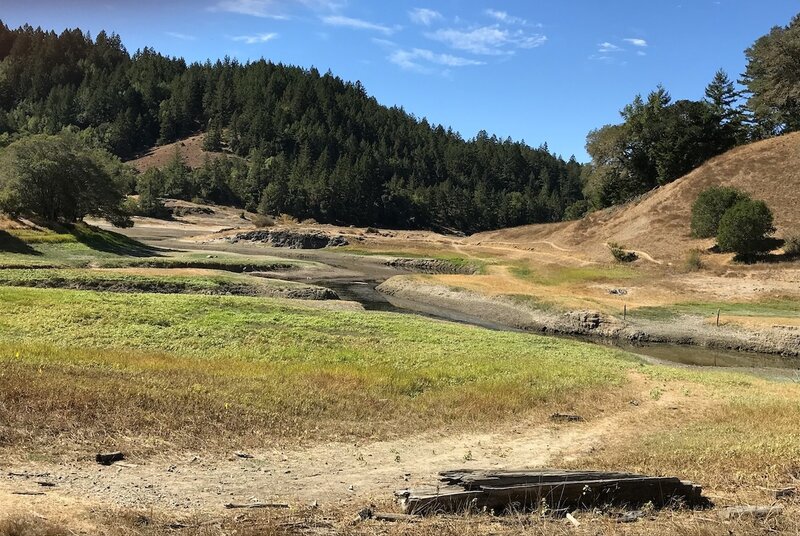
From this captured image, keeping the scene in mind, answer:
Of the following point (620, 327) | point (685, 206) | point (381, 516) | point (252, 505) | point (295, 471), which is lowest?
point (620, 327)

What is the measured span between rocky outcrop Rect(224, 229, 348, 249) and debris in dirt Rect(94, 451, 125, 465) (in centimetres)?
10069

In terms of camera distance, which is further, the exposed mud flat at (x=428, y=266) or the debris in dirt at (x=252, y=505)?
the exposed mud flat at (x=428, y=266)

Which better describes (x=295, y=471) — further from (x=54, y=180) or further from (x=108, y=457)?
(x=54, y=180)

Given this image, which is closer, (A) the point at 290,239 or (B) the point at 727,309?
(B) the point at 727,309

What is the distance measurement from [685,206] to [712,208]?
18.0 meters

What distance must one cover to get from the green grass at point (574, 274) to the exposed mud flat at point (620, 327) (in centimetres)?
1413

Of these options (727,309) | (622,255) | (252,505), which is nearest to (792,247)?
(622,255)

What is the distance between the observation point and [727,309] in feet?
150

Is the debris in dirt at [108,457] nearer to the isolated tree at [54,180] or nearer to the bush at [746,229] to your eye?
the bush at [746,229]

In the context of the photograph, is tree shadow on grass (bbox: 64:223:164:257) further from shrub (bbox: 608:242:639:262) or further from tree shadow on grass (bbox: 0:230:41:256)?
shrub (bbox: 608:242:639:262)

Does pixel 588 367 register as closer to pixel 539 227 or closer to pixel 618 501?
pixel 618 501

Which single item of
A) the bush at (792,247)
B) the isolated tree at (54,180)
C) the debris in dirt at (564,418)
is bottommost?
the debris in dirt at (564,418)

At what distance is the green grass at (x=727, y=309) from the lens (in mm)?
43950

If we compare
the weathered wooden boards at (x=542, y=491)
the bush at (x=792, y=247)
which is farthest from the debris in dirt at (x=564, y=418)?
the bush at (x=792, y=247)
